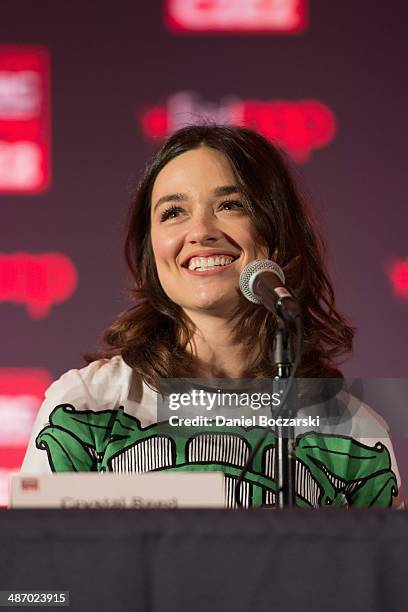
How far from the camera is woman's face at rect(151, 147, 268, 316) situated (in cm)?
172

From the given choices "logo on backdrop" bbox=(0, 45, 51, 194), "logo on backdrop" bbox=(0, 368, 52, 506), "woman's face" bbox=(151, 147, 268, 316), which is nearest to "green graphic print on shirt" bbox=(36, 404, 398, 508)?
"woman's face" bbox=(151, 147, 268, 316)

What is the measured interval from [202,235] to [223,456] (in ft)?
1.35

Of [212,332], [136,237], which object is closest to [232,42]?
[136,237]

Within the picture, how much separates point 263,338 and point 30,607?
98 centimetres

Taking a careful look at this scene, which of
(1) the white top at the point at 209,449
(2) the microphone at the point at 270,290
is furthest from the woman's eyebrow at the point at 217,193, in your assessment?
(2) the microphone at the point at 270,290

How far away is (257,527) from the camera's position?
2.74 ft

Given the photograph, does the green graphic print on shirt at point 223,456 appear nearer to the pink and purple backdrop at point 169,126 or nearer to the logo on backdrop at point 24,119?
the pink and purple backdrop at point 169,126

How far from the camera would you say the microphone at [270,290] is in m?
1.13

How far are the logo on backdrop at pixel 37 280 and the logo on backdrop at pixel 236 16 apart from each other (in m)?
0.84

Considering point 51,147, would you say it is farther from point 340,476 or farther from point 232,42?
point 340,476

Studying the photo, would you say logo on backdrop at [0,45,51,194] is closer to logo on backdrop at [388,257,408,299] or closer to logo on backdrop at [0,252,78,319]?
logo on backdrop at [0,252,78,319]

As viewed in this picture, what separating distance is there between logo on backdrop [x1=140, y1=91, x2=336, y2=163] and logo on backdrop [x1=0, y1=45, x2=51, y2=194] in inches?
12.7

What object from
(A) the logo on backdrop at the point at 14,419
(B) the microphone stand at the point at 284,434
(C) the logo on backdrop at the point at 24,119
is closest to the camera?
(B) the microphone stand at the point at 284,434

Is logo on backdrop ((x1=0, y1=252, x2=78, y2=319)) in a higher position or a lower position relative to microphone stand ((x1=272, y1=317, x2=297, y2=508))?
higher
